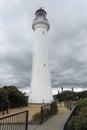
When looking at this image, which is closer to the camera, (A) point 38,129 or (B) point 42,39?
(A) point 38,129

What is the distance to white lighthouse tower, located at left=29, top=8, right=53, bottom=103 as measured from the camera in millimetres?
37500

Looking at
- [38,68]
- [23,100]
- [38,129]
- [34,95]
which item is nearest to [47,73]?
[38,68]

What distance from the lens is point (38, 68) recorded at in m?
37.8

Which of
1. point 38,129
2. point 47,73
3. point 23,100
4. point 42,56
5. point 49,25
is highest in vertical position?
point 49,25

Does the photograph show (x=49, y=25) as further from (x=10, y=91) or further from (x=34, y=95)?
(x=10, y=91)

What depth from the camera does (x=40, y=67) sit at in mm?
37688

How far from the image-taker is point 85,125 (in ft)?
23.1

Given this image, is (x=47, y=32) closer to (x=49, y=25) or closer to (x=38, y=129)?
(x=49, y=25)

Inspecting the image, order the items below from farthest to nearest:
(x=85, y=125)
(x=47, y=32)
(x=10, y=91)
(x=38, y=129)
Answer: (x=47, y=32) → (x=10, y=91) → (x=38, y=129) → (x=85, y=125)

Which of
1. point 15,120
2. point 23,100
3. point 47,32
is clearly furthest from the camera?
point 47,32

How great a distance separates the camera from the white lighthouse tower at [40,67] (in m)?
37.5

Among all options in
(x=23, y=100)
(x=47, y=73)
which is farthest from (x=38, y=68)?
(x=23, y=100)

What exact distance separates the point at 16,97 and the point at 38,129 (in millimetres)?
20504

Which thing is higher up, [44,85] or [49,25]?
[49,25]
